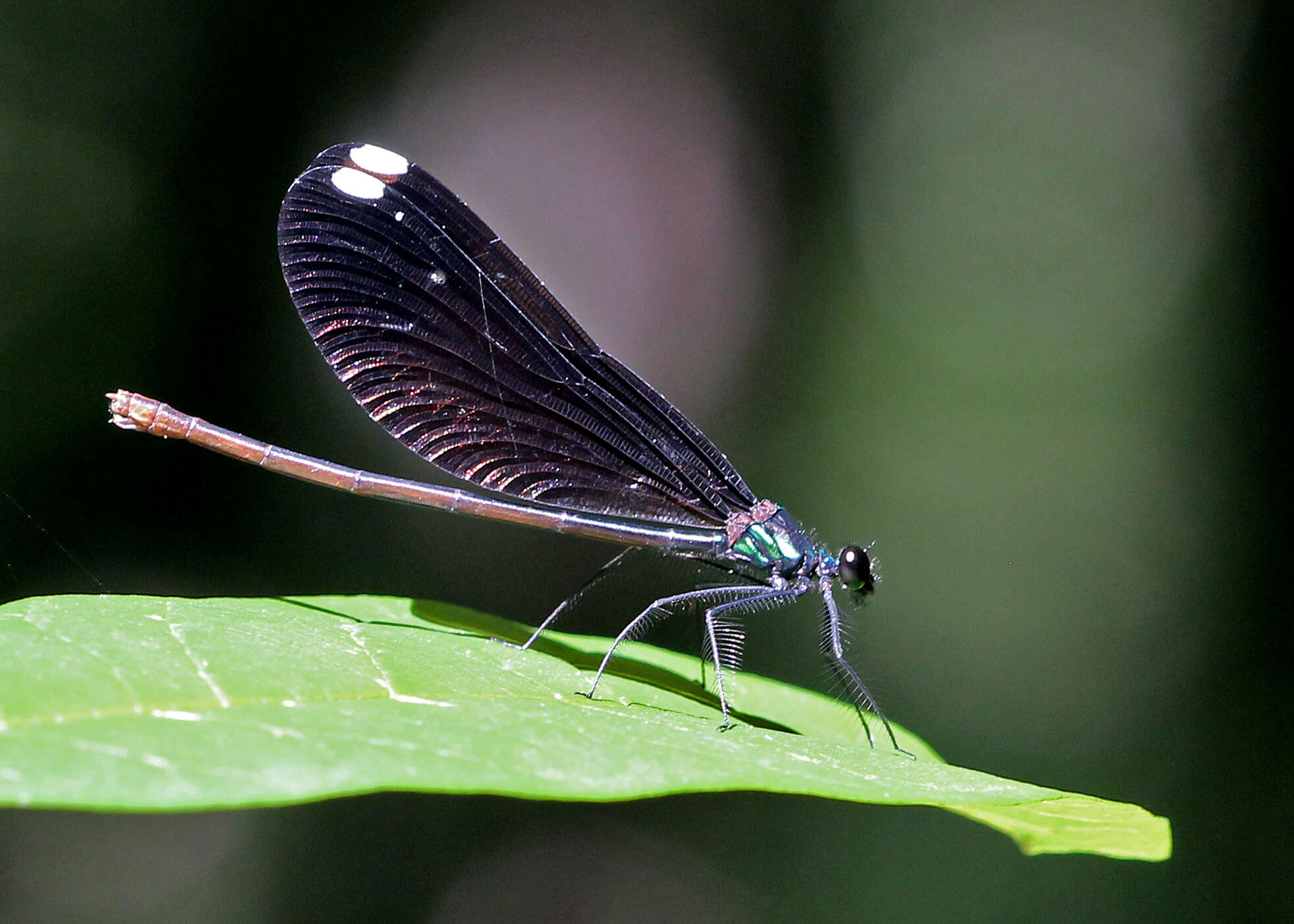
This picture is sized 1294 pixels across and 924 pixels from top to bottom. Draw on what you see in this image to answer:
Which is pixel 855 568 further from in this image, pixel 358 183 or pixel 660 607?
pixel 358 183

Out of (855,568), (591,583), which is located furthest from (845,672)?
(591,583)

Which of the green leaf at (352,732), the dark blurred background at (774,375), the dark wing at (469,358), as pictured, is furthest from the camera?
the dark blurred background at (774,375)

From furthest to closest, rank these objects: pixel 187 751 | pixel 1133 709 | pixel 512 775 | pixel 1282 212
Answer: pixel 1282 212 → pixel 1133 709 → pixel 512 775 → pixel 187 751

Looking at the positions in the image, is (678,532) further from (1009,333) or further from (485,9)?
(485,9)

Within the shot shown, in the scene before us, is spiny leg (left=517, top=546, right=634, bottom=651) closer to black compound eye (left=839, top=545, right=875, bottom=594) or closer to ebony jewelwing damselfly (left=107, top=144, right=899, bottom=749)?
ebony jewelwing damselfly (left=107, top=144, right=899, bottom=749)

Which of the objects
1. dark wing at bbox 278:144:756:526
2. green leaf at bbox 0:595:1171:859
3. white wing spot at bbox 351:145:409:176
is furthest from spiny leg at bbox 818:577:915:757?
white wing spot at bbox 351:145:409:176

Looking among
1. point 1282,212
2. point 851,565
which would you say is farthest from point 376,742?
point 1282,212

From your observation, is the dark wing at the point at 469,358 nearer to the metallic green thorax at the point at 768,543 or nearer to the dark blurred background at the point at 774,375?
the metallic green thorax at the point at 768,543

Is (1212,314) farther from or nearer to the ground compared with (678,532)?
farther from the ground

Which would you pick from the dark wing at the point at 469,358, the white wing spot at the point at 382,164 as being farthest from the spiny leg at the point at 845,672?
the white wing spot at the point at 382,164
